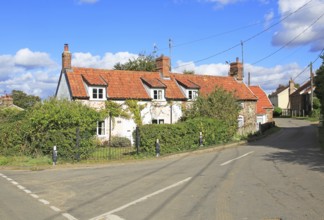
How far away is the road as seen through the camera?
28.1 feet

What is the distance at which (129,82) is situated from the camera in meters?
37.4

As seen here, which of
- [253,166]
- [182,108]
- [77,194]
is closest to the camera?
[77,194]

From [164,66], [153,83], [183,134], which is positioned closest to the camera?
[183,134]

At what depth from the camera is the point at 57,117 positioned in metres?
21.5

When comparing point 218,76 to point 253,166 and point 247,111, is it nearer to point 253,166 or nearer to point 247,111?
point 247,111

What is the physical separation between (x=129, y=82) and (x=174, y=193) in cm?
2725

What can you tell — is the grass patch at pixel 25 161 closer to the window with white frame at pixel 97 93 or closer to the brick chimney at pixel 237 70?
the window with white frame at pixel 97 93

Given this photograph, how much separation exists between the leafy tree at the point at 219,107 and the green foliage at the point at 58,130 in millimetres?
11858

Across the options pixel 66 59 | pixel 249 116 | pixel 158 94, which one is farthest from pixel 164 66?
pixel 249 116

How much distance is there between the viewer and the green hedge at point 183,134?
23.4m

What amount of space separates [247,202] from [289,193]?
5.47ft

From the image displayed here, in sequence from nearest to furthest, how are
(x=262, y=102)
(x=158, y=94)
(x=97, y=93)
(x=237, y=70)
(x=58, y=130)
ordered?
(x=58, y=130)
(x=97, y=93)
(x=158, y=94)
(x=237, y=70)
(x=262, y=102)

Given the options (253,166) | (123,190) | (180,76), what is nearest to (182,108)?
(180,76)

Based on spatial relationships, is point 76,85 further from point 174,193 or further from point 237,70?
point 174,193
